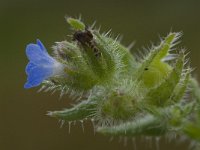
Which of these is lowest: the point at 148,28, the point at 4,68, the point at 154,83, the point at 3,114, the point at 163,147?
the point at 154,83

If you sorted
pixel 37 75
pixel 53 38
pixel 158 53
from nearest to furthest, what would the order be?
pixel 37 75
pixel 158 53
pixel 53 38

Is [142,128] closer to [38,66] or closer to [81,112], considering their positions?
[81,112]

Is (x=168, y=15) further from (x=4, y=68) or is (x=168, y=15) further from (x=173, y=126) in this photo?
(x=173, y=126)

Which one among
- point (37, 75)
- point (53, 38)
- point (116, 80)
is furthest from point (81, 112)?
point (53, 38)

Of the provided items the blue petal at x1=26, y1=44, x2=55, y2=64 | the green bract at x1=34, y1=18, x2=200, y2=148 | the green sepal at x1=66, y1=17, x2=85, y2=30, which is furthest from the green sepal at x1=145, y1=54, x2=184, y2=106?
the blue petal at x1=26, y1=44, x2=55, y2=64

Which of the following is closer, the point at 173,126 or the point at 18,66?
the point at 173,126

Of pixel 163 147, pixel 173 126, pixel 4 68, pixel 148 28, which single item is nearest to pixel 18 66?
pixel 4 68
